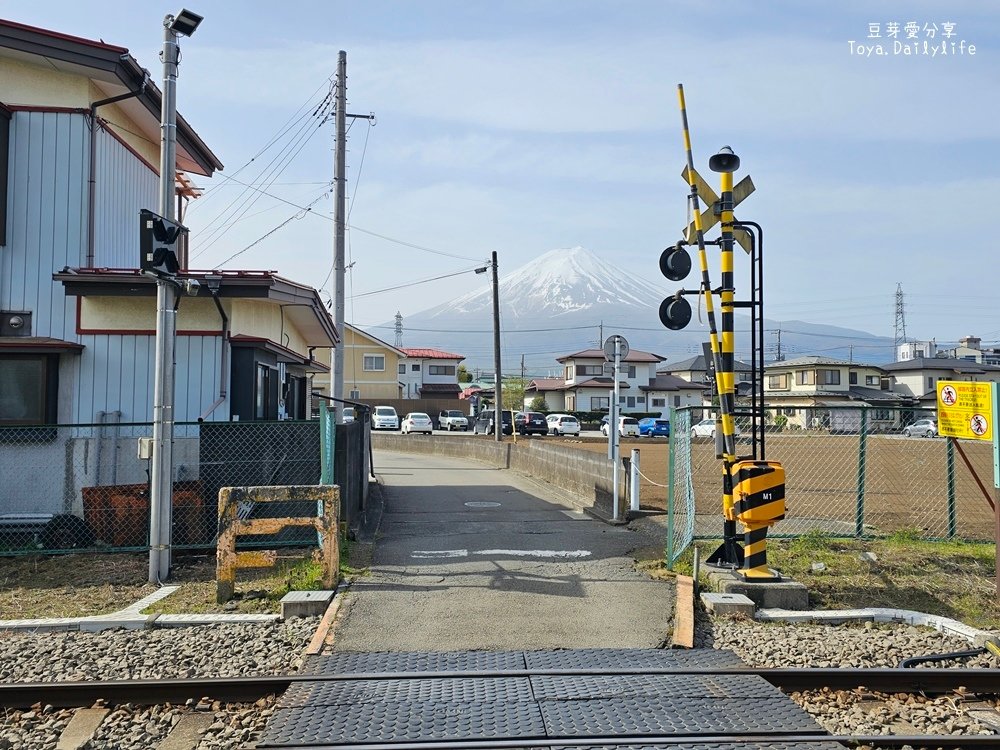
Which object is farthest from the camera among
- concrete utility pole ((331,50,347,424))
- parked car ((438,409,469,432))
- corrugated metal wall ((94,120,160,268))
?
parked car ((438,409,469,432))

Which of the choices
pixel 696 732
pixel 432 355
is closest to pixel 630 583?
pixel 696 732

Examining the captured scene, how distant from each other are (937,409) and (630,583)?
3904 mm

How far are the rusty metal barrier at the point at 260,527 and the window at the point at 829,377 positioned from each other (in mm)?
62080

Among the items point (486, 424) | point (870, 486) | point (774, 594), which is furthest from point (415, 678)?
point (486, 424)

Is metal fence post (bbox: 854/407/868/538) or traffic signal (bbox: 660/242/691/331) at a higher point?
traffic signal (bbox: 660/242/691/331)

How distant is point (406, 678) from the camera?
593 cm

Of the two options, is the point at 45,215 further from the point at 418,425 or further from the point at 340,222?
the point at 418,425

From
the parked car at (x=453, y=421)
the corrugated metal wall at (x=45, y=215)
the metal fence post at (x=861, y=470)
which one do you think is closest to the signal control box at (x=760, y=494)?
the metal fence post at (x=861, y=470)

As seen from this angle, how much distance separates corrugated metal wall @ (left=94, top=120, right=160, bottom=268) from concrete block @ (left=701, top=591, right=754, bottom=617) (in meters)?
9.64

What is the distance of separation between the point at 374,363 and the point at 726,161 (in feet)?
193

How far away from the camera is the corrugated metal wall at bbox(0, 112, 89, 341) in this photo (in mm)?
11680

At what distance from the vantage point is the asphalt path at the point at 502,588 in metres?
6.95

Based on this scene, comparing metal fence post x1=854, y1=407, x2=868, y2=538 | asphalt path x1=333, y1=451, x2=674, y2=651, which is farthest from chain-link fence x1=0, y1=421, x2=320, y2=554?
metal fence post x1=854, y1=407, x2=868, y2=538

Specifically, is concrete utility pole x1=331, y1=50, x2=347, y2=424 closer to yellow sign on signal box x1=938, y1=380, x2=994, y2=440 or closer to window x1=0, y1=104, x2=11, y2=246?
window x1=0, y1=104, x2=11, y2=246
